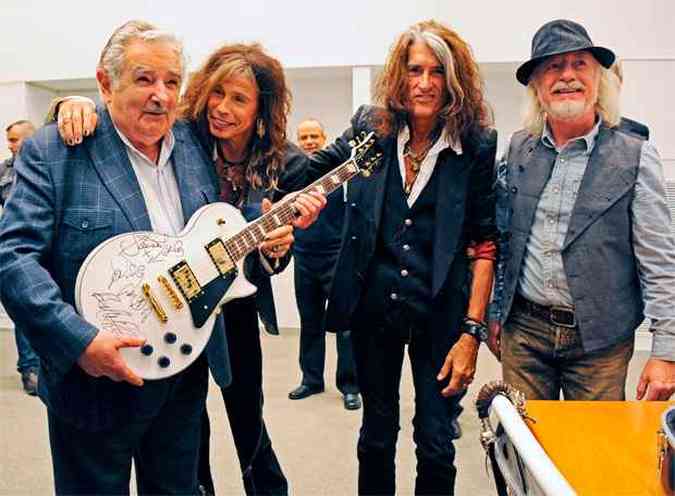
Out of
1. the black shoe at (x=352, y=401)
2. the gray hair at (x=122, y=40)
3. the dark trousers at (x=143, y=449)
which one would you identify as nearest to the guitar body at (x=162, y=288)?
the dark trousers at (x=143, y=449)

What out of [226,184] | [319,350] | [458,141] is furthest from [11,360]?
[458,141]

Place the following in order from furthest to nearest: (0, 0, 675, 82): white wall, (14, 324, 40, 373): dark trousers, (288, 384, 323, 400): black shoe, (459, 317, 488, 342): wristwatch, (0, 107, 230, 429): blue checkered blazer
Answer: (0, 0, 675, 82): white wall, (14, 324, 40, 373): dark trousers, (288, 384, 323, 400): black shoe, (459, 317, 488, 342): wristwatch, (0, 107, 230, 429): blue checkered blazer

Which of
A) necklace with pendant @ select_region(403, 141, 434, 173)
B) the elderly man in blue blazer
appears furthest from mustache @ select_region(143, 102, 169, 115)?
necklace with pendant @ select_region(403, 141, 434, 173)

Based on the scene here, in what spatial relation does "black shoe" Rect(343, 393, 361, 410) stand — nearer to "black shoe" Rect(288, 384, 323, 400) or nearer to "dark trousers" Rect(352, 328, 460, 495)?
"black shoe" Rect(288, 384, 323, 400)

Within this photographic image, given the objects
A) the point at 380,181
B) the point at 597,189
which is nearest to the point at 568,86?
the point at 597,189

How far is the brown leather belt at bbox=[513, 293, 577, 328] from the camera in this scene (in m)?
1.62

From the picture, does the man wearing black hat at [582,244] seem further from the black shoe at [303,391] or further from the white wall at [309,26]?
the white wall at [309,26]

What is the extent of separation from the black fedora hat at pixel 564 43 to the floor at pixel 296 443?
1714 mm

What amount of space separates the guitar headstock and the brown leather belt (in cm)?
56

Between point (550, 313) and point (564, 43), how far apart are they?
74 cm

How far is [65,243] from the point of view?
1.22 meters

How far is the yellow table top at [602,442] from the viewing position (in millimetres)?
921

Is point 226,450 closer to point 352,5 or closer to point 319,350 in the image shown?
point 319,350

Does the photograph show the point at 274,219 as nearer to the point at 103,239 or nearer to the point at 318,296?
the point at 103,239
